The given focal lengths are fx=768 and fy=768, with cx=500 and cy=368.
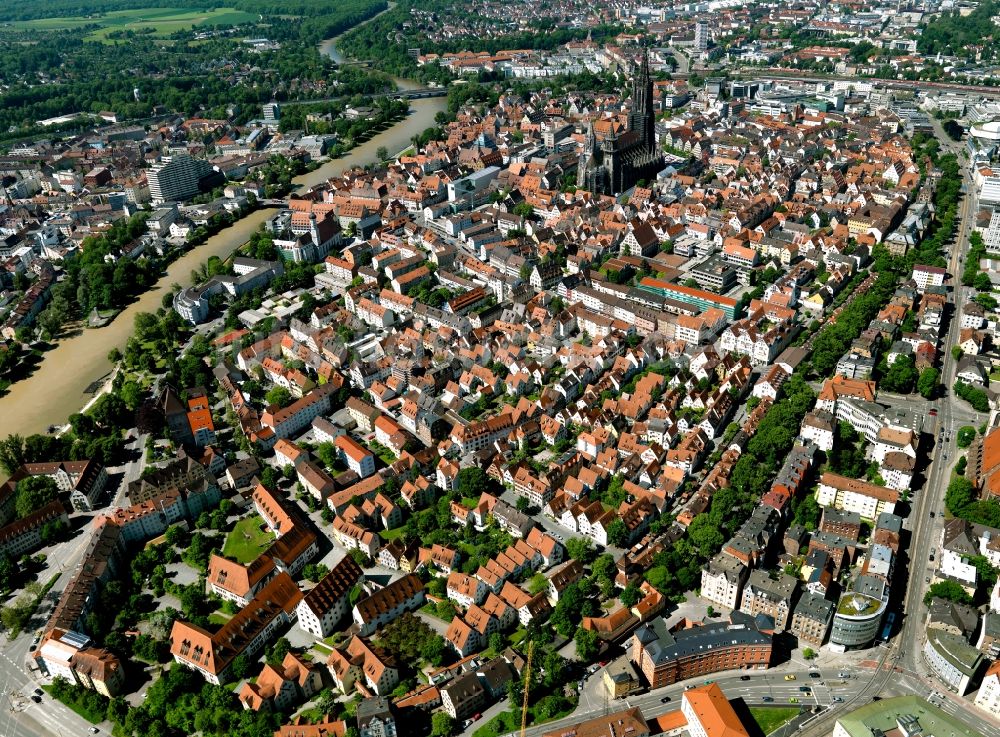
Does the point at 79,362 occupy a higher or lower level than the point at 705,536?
lower

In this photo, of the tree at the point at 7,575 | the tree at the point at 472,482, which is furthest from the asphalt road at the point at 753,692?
the tree at the point at 7,575

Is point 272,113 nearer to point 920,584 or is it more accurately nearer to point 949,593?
point 920,584

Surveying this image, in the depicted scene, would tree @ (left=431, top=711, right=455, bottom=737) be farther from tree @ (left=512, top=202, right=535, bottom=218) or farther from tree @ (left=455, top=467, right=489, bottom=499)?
tree @ (left=512, top=202, right=535, bottom=218)

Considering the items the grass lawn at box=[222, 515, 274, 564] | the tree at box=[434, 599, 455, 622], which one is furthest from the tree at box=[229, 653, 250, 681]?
the tree at box=[434, 599, 455, 622]

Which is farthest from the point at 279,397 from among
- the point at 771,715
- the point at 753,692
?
the point at 771,715

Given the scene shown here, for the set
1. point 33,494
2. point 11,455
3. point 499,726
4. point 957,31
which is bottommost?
point 499,726

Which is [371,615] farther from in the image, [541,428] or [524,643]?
[541,428]

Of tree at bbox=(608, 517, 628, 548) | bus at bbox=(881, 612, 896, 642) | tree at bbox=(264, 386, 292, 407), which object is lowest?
bus at bbox=(881, 612, 896, 642)
